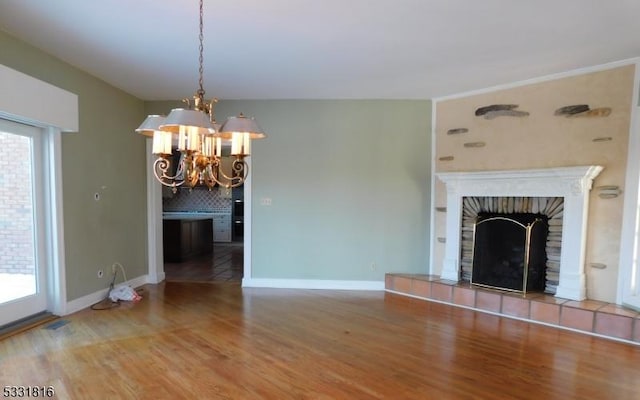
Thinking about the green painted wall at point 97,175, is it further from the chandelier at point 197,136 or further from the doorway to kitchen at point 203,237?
the chandelier at point 197,136

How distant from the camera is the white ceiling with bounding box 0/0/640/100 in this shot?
2.39 metres

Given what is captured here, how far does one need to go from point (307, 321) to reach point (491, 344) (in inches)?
65.8

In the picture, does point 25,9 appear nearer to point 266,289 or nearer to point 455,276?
point 266,289

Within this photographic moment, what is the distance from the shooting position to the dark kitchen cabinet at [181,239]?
6336mm

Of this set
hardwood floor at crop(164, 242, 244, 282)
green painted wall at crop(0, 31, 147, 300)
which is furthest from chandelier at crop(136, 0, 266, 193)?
hardwood floor at crop(164, 242, 244, 282)

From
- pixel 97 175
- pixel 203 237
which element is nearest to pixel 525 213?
pixel 97 175

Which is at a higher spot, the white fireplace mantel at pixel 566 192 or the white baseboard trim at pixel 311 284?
the white fireplace mantel at pixel 566 192

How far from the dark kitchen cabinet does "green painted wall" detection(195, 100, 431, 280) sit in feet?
7.48

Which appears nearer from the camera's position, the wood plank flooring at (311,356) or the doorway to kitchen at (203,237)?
the wood plank flooring at (311,356)

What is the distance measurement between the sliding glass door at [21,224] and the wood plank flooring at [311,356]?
0.36 m

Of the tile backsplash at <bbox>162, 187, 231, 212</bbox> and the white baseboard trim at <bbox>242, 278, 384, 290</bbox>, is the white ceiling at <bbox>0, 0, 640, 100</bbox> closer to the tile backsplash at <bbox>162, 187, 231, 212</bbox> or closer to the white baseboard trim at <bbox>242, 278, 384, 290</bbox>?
the white baseboard trim at <bbox>242, 278, 384, 290</bbox>

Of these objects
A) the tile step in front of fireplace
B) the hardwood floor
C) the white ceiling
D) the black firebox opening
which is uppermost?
the white ceiling

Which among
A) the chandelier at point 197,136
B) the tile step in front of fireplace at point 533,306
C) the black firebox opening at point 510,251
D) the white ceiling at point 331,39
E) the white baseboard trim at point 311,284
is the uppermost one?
the white ceiling at point 331,39

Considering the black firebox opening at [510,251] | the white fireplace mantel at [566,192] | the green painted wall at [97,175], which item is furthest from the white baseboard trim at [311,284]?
the white fireplace mantel at [566,192]
